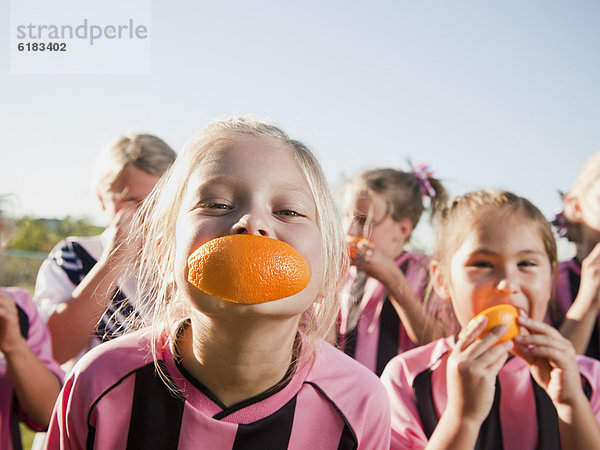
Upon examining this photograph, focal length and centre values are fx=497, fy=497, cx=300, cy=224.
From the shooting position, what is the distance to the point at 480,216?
6.72ft

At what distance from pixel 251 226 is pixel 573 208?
2.46 meters

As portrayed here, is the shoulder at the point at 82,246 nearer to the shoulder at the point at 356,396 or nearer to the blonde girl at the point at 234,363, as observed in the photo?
the blonde girl at the point at 234,363

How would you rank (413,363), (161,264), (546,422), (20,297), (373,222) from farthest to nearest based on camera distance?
(373,222)
(20,297)
(413,363)
(546,422)
(161,264)

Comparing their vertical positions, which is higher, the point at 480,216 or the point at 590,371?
the point at 480,216

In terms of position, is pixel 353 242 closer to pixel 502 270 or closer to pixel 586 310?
pixel 502 270

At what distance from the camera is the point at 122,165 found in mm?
2672

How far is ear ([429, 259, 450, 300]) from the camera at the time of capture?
214cm

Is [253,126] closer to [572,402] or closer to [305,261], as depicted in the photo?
[305,261]

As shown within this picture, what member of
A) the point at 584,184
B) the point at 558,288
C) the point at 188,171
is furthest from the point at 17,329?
the point at 584,184

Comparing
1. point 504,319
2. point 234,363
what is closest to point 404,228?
point 504,319

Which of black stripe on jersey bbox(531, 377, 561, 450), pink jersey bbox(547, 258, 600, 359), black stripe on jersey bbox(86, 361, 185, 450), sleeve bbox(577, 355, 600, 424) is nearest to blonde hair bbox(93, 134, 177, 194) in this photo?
black stripe on jersey bbox(86, 361, 185, 450)

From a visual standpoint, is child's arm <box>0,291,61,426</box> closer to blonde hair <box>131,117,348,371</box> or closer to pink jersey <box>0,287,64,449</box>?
pink jersey <box>0,287,64,449</box>

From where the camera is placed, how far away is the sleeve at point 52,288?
2.57m

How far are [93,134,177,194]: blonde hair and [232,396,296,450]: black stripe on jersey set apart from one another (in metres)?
1.64
